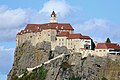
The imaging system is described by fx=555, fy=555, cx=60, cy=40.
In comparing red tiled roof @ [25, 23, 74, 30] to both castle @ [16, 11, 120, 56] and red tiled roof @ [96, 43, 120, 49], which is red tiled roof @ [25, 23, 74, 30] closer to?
castle @ [16, 11, 120, 56]

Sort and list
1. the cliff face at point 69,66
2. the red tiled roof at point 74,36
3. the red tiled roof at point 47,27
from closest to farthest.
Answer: the cliff face at point 69,66 → the red tiled roof at point 74,36 → the red tiled roof at point 47,27

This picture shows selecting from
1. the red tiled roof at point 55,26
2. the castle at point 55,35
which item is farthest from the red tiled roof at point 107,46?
the red tiled roof at point 55,26

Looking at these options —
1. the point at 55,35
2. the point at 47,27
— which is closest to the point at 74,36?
the point at 55,35

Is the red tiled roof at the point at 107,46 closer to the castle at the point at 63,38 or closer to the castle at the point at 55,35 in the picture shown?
the castle at the point at 63,38

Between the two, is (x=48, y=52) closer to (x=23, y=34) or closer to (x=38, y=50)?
(x=38, y=50)

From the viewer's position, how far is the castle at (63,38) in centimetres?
15012

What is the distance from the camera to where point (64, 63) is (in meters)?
149

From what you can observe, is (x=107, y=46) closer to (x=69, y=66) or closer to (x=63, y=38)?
(x=69, y=66)

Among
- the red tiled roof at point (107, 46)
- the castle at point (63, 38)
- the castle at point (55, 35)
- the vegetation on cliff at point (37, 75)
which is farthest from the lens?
the castle at point (55, 35)

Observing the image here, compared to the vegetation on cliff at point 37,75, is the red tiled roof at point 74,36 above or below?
above

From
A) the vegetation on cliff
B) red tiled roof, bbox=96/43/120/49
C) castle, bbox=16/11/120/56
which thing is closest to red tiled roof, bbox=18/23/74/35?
castle, bbox=16/11/120/56

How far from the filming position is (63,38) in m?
154

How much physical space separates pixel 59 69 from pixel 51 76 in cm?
288

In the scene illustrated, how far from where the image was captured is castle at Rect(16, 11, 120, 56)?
15012cm
